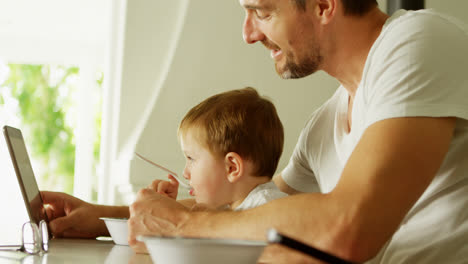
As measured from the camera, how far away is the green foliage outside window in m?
7.28

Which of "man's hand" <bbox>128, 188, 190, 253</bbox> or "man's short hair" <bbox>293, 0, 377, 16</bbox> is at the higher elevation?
"man's short hair" <bbox>293, 0, 377, 16</bbox>

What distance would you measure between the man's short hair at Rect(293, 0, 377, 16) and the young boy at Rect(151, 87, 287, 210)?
254mm

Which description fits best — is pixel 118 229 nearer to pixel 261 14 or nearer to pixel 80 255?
pixel 80 255

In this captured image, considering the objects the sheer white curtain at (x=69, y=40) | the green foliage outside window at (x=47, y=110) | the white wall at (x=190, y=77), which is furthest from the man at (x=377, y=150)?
the green foliage outside window at (x=47, y=110)

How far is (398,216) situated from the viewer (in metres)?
0.99

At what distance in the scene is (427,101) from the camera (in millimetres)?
1054

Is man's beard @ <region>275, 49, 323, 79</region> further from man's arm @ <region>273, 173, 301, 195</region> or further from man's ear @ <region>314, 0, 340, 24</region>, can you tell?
man's arm @ <region>273, 173, 301, 195</region>

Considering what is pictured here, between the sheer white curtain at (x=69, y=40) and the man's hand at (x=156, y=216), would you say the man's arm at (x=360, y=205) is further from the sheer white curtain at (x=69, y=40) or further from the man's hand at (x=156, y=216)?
the sheer white curtain at (x=69, y=40)

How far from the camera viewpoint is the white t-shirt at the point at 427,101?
107cm

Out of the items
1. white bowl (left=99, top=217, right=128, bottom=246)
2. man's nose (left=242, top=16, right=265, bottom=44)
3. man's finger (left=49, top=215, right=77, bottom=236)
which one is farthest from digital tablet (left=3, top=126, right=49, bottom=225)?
man's nose (left=242, top=16, right=265, bottom=44)

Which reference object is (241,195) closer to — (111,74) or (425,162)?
(425,162)

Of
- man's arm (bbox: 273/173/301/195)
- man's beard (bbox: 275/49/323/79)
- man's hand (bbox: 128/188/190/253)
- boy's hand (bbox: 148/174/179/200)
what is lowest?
man's arm (bbox: 273/173/301/195)

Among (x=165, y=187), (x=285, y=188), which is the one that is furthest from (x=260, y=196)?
(x=285, y=188)

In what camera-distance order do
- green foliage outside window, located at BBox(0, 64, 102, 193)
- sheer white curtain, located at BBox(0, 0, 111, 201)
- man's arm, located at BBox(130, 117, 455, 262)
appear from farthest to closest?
green foliage outside window, located at BBox(0, 64, 102, 193) < sheer white curtain, located at BBox(0, 0, 111, 201) < man's arm, located at BBox(130, 117, 455, 262)
